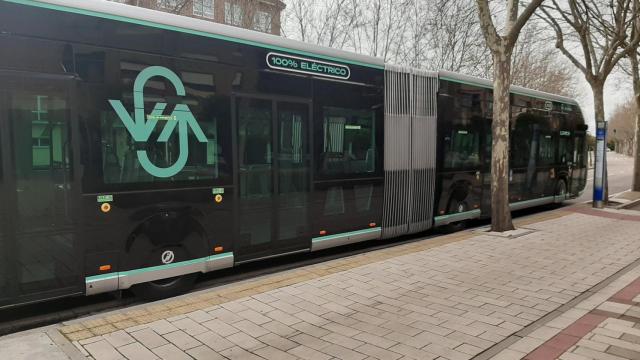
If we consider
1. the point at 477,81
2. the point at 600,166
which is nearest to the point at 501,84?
the point at 477,81

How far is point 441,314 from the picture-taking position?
4.69m

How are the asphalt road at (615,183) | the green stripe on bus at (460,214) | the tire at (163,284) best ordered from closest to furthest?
the tire at (163,284) < the green stripe on bus at (460,214) < the asphalt road at (615,183)

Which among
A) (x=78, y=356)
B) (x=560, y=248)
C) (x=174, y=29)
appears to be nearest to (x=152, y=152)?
→ (x=174, y=29)

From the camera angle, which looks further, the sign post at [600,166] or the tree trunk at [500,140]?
the sign post at [600,166]

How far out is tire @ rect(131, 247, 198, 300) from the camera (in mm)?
5254

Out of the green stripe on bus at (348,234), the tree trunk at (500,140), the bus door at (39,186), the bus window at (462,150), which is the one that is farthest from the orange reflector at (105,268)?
the tree trunk at (500,140)

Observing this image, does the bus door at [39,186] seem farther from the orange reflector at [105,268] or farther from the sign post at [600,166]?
the sign post at [600,166]

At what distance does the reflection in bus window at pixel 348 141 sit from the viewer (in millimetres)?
Result: 7137

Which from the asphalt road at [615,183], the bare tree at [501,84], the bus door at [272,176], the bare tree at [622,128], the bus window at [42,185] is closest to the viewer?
the bus window at [42,185]

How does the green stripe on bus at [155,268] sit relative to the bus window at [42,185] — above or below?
below

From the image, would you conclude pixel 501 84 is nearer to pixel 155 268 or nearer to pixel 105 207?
pixel 155 268

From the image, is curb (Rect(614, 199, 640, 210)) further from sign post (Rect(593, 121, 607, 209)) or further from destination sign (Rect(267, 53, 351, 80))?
destination sign (Rect(267, 53, 351, 80))

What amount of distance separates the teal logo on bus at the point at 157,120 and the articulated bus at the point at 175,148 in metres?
0.02

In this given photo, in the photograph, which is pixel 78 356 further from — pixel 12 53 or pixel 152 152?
pixel 12 53
